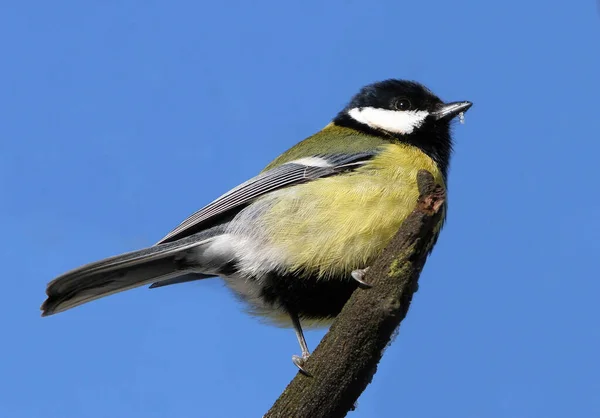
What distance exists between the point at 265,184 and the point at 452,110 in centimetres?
153

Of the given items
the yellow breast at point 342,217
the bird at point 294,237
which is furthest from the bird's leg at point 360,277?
the yellow breast at point 342,217

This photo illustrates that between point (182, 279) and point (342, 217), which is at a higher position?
point (182, 279)

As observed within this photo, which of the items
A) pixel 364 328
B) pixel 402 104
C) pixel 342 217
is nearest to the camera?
pixel 364 328

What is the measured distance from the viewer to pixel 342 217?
13.1ft

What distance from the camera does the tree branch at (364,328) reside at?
A: 10.3ft

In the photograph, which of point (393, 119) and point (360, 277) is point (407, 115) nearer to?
point (393, 119)

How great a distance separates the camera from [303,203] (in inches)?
163

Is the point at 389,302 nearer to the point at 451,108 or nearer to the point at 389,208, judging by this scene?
the point at 389,208

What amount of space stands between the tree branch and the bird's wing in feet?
3.90

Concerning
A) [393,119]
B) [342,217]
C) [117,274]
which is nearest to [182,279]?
[117,274]

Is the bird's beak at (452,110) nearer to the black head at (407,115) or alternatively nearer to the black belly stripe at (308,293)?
the black head at (407,115)

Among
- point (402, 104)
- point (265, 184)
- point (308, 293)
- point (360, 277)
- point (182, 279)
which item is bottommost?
point (360, 277)

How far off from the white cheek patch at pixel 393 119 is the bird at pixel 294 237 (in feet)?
0.73

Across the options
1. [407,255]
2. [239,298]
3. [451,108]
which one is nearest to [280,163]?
[239,298]
